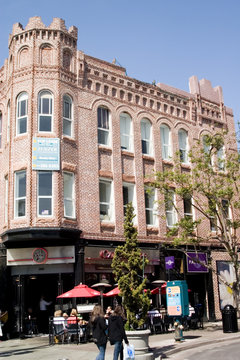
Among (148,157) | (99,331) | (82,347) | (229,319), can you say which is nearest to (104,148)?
(148,157)

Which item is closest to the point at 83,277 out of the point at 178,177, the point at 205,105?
the point at 178,177

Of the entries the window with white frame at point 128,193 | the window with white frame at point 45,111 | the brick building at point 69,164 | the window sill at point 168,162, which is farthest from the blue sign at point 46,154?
the window sill at point 168,162

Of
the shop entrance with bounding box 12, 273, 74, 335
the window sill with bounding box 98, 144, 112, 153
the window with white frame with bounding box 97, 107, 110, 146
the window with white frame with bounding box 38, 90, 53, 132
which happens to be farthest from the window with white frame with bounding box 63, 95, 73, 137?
the shop entrance with bounding box 12, 273, 74, 335

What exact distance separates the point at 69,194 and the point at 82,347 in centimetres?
756

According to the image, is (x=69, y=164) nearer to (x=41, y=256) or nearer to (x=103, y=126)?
(x=103, y=126)

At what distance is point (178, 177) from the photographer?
20891 millimetres

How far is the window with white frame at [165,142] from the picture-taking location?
86.5ft

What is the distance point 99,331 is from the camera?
34.3ft

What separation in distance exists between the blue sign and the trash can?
9859 millimetres

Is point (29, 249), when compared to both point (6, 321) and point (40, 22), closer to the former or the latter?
point (6, 321)

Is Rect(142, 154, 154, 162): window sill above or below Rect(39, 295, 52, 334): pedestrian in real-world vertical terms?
above

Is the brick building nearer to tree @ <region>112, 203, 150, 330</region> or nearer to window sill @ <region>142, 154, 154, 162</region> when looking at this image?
window sill @ <region>142, 154, 154, 162</region>

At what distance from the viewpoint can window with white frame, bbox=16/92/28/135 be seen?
70.4ft

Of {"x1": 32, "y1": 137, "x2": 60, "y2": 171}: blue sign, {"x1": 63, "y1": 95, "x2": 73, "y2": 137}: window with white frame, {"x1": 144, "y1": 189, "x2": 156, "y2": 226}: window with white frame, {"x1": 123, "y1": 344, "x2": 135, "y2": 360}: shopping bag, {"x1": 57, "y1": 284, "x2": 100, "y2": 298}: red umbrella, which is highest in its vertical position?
{"x1": 63, "y1": 95, "x2": 73, "y2": 137}: window with white frame
